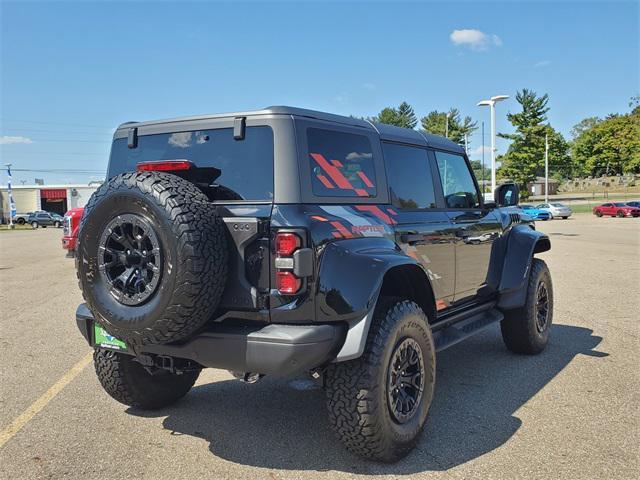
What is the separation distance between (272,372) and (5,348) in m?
4.46

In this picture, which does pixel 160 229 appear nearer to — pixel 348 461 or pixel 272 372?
pixel 272 372

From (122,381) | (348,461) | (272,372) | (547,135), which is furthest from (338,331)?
(547,135)

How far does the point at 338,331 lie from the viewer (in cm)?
296

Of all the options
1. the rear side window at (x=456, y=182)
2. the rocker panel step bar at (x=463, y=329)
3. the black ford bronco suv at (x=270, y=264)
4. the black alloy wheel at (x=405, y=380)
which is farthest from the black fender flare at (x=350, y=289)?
the rear side window at (x=456, y=182)

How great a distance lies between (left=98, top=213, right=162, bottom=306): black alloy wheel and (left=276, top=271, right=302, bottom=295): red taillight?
2.02 feet

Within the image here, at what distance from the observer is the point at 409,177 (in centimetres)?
409

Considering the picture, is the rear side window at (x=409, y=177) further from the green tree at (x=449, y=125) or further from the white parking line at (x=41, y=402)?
the green tree at (x=449, y=125)

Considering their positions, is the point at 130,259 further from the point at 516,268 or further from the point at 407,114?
the point at 407,114

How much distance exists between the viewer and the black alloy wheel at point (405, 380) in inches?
127

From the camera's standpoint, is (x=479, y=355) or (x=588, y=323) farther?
(x=588, y=323)

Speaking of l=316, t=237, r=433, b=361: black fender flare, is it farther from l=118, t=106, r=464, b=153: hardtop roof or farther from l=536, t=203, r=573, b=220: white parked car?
l=536, t=203, r=573, b=220: white parked car

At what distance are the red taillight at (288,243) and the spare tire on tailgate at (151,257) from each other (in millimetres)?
304

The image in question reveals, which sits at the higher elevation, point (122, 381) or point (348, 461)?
point (122, 381)

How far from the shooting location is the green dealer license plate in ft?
10.8
